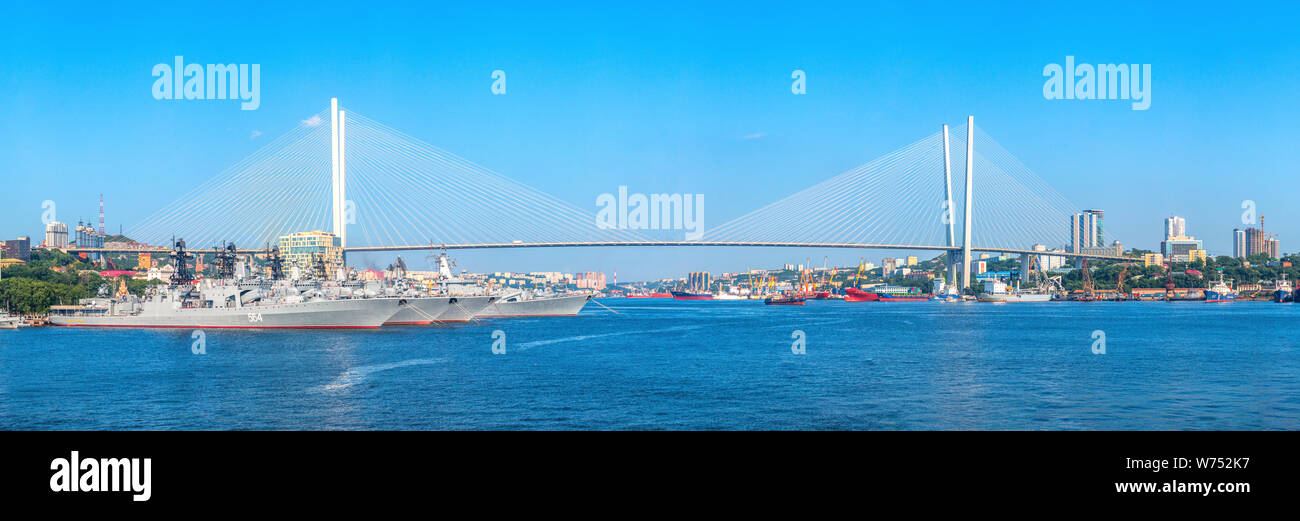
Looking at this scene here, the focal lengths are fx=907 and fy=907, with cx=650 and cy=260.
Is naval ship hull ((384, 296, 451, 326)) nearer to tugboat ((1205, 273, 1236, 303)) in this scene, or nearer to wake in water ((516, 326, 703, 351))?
wake in water ((516, 326, 703, 351))

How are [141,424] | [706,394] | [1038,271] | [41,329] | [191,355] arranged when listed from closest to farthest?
[141,424] < [706,394] < [191,355] < [41,329] < [1038,271]

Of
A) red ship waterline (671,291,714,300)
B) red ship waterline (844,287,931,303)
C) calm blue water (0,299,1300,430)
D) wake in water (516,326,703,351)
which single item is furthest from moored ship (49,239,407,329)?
red ship waterline (671,291,714,300)

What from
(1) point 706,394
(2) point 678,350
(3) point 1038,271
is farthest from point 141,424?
(3) point 1038,271

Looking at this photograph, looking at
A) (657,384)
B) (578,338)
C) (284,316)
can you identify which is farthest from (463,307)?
(657,384)

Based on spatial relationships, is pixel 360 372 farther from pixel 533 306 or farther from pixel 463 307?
pixel 533 306

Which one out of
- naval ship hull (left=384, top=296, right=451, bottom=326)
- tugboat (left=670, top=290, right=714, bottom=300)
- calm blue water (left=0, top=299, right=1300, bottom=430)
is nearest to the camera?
calm blue water (left=0, top=299, right=1300, bottom=430)
